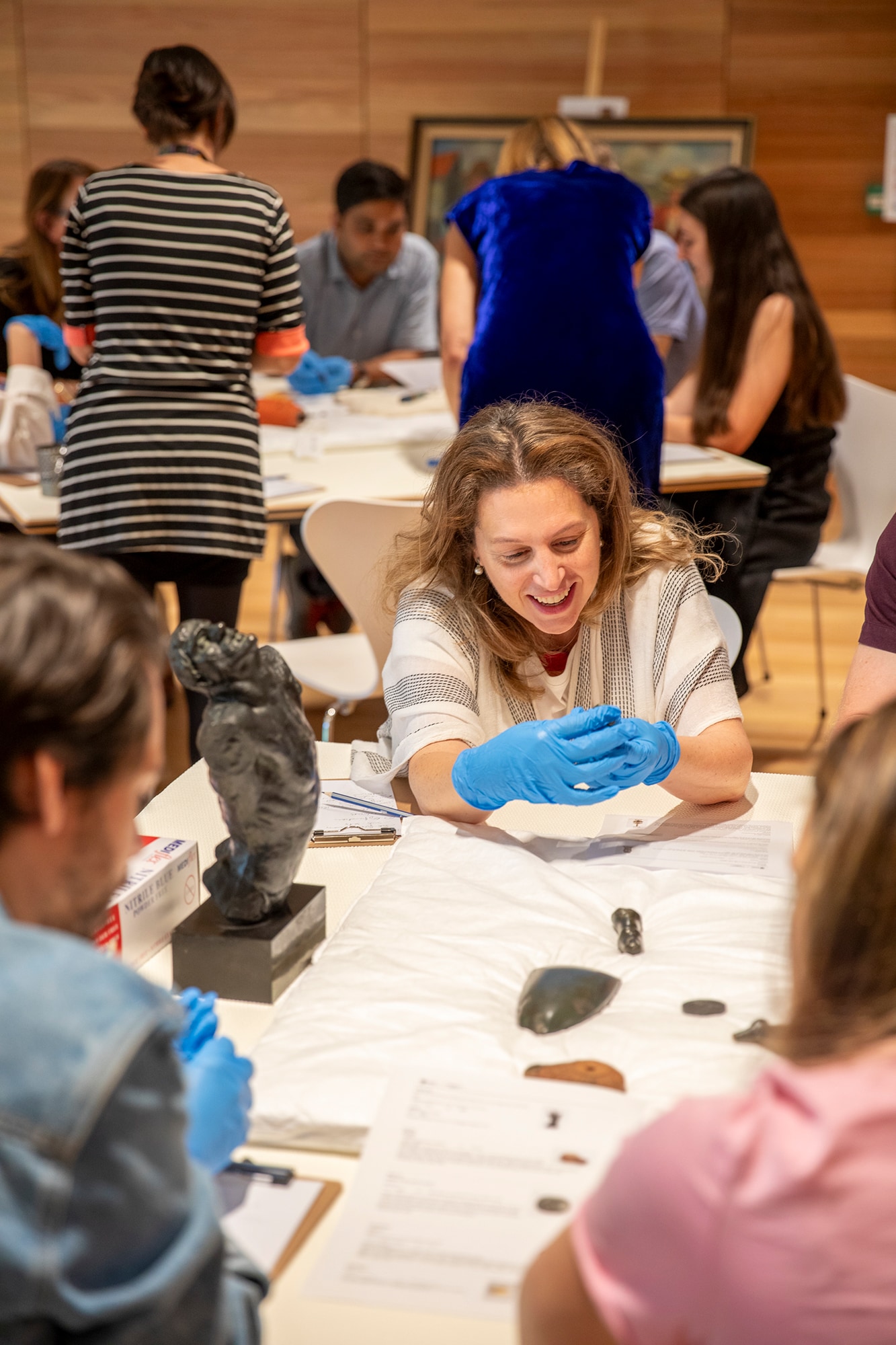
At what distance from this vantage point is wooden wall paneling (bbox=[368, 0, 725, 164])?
5.69m

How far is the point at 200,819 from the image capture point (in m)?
1.61

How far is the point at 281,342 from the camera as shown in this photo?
8.42ft

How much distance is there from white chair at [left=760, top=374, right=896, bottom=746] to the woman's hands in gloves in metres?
1.90

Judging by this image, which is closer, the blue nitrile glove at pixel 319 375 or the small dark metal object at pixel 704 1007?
the small dark metal object at pixel 704 1007

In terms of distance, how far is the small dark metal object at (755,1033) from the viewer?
1.08 metres

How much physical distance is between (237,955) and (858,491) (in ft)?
8.99

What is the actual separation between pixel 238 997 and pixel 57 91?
5736 mm

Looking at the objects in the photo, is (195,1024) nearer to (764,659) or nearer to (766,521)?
(766,521)

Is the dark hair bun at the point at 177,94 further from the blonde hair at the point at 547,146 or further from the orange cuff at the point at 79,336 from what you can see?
the blonde hair at the point at 547,146

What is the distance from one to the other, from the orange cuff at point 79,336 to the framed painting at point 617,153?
3278 millimetres

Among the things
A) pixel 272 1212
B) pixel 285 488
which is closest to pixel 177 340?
pixel 285 488

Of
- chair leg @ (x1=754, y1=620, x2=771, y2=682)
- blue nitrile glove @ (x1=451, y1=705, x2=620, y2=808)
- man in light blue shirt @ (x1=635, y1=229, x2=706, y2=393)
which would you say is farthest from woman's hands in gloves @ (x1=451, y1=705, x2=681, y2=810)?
man in light blue shirt @ (x1=635, y1=229, x2=706, y2=393)

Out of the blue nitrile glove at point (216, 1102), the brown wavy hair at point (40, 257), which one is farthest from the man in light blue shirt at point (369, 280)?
the blue nitrile glove at point (216, 1102)

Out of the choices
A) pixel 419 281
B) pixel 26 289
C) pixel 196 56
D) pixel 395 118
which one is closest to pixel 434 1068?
pixel 196 56
